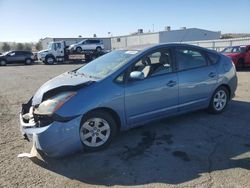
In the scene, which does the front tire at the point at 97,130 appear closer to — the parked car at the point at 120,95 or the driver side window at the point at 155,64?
the parked car at the point at 120,95

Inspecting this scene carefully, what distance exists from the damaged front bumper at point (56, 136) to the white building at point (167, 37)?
4504cm

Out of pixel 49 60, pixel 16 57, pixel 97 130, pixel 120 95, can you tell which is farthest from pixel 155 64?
pixel 16 57

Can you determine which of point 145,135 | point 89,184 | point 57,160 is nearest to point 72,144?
point 57,160

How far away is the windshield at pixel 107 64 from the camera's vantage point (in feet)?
16.0

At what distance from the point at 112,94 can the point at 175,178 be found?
62.2 inches

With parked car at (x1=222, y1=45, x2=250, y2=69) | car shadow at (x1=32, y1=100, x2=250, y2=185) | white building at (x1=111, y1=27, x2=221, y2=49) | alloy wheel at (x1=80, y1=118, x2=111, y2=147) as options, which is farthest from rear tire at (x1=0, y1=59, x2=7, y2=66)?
alloy wheel at (x1=80, y1=118, x2=111, y2=147)

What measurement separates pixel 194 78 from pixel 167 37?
4639 centimetres

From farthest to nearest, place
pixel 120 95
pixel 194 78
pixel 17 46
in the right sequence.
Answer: pixel 17 46
pixel 194 78
pixel 120 95

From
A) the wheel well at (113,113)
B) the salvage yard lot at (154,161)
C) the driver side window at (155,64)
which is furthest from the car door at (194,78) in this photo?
the wheel well at (113,113)

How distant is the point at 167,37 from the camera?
50.7 meters

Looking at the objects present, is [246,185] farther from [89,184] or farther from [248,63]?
[248,63]

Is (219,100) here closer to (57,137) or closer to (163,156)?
(163,156)

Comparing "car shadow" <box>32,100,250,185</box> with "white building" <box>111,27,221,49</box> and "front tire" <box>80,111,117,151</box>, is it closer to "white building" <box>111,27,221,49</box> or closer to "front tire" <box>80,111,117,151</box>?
"front tire" <box>80,111,117,151</box>

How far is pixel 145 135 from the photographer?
17.1 ft
